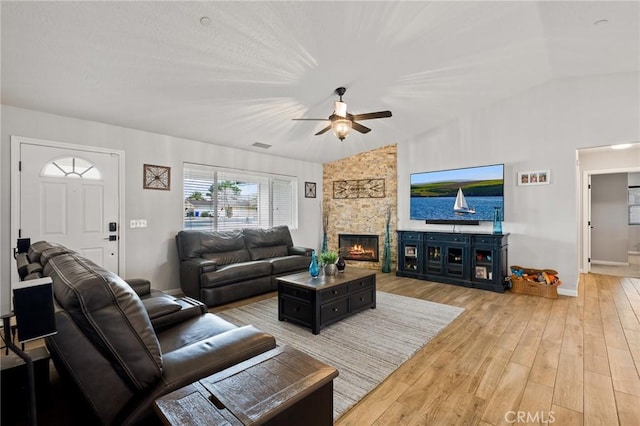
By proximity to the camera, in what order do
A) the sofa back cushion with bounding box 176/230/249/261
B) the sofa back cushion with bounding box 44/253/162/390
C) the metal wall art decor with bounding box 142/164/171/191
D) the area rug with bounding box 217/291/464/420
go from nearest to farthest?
the sofa back cushion with bounding box 44/253/162/390, the area rug with bounding box 217/291/464/420, the metal wall art decor with bounding box 142/164/171/191, the sofa back cushion with bounding box 176/230/249/261

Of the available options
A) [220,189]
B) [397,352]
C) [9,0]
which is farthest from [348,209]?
[9,0]

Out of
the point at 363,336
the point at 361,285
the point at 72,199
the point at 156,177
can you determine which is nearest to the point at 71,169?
the point at 72,199

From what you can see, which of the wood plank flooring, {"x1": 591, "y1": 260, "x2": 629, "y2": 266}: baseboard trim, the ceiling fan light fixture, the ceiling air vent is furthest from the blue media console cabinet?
{"x1": 591, "y1": 260, "x2": 629, "y2": 266}: baseboard trim

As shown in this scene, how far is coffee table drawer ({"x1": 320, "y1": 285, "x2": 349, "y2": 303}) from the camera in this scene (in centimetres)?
322

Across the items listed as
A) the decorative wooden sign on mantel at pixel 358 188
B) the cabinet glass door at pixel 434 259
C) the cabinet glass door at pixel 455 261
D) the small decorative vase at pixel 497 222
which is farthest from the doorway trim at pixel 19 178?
the small decorative vase at pixel 497 222

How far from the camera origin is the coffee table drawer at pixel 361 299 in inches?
142

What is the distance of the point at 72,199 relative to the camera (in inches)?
147

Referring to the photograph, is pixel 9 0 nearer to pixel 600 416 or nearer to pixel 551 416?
pixel 551 416

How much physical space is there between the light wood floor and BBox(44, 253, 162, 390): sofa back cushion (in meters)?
1.29

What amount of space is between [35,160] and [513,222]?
6954 mm

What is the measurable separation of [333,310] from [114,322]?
2491mm

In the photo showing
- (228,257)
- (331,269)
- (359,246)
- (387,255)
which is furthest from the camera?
(359,246)

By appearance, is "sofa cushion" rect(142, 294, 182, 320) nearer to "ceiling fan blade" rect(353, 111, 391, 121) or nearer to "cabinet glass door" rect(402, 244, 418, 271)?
"ceiling fan blade" rect(353, 111, 391, 121)

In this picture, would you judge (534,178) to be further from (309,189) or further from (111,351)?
(111,351)
